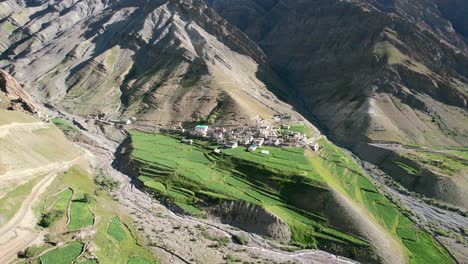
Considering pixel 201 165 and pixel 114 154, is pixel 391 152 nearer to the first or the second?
pixel 201 165

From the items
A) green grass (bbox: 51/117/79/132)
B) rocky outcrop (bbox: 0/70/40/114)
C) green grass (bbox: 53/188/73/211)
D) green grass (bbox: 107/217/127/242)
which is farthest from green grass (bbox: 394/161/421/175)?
rocky outcrop (bbox: 0/70/40/114)

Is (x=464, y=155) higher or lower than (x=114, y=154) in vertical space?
higher

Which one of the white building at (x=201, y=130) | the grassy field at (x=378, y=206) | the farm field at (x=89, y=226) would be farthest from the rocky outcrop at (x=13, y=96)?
the grassy field at (x=378, y=206)

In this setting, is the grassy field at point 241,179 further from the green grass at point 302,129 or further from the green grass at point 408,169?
the green grass at point 408,169

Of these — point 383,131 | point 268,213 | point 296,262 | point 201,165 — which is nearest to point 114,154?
point 201,165

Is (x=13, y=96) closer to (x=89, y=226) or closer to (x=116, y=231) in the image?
(x=89, y=226)
